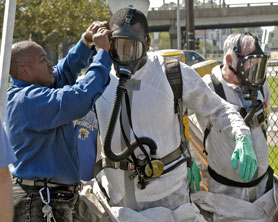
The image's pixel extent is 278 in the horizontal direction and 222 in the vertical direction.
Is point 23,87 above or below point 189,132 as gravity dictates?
above

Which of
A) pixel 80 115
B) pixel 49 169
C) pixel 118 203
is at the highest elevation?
pixel 80 115

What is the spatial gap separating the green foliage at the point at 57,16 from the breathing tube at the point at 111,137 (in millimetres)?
26036

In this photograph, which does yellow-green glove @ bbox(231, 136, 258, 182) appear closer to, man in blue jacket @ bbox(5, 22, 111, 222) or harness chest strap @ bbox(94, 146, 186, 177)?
harness chest strap @ bbox(94, 146, 186, 177)

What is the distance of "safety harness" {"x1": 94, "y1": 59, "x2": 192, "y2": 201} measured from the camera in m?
2.90

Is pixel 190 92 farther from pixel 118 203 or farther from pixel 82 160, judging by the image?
pixel 82 160

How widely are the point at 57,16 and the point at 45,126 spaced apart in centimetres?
2792

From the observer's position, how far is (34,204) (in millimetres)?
2785

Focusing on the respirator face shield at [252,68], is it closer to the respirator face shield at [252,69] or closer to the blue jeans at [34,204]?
the respirator face shield at [252,69]

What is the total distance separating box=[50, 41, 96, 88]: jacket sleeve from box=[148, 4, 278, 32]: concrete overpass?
4668 centimetres

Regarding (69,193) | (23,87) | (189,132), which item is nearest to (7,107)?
(23,87)

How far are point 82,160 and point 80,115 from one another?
1.18 m

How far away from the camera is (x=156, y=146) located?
116 inches

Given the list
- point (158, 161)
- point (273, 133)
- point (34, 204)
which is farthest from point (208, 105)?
point (273, 133)

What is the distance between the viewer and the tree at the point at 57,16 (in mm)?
28906
